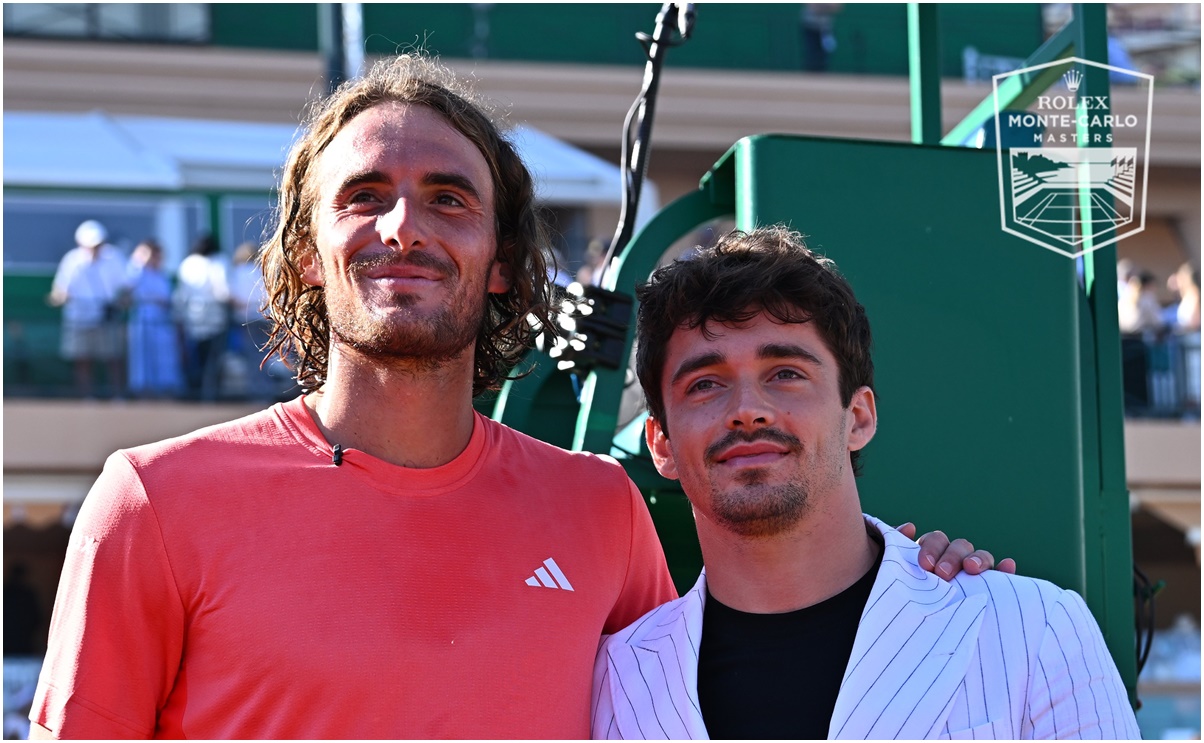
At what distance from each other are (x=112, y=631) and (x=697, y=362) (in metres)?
1.15

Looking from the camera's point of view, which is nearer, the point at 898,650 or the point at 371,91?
the point at 898,650

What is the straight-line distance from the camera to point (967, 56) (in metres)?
17.1

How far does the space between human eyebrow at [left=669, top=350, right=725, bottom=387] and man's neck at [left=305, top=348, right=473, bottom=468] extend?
1.43ft

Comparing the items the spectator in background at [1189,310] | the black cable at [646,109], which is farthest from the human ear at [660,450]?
the spectator in background at [1189,310]

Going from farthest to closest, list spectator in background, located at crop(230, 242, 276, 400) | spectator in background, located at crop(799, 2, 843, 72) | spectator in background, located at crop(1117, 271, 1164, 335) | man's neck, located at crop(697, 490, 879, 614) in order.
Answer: spectator in background, located at crop(799, 2, 843, 72)
spectator in background, located at crop(1117, 271, 1164, 335)
spectator in background, located at crop(230, 242, 276, 400)
man's neck, located at crop(697, 490, 879, 614)

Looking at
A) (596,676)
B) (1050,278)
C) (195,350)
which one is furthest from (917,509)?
(195,350)

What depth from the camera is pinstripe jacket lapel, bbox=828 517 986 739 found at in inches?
87.4

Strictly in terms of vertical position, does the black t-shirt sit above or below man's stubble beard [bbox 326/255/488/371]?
below

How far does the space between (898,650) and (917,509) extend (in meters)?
0.78

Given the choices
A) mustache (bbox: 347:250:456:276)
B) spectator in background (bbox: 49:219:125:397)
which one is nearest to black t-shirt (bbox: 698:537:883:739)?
mustache (bbox: 347:250:456:276)

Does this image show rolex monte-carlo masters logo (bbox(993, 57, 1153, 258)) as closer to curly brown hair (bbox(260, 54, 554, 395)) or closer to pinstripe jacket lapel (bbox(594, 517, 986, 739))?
pinstripe jacket lapel (bbox(594, 517, 986, 739))

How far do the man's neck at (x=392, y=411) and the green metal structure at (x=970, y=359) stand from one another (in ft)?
2.39

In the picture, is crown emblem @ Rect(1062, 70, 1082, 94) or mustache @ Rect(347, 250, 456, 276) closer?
mustache @ Rect(347, 250, 456, 276)

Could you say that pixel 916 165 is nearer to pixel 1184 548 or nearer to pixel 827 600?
pixel 827 600
